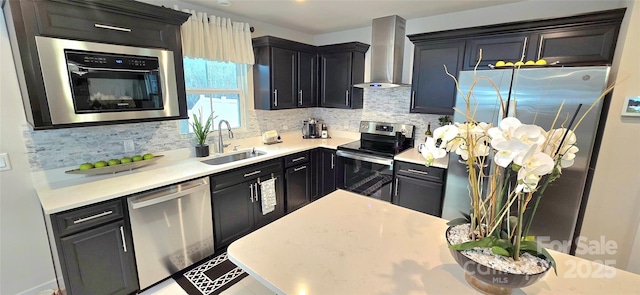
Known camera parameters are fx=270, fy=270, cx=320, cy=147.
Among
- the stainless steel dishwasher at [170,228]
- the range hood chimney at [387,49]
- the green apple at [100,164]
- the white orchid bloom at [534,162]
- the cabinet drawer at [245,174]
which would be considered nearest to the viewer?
the white orchid bloom at [534,162]

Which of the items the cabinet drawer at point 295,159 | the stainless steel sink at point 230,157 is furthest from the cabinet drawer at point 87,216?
the cabinet drawer at point 295,159

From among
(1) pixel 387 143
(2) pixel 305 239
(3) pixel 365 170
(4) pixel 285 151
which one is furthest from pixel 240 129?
(2) pixel 305 239

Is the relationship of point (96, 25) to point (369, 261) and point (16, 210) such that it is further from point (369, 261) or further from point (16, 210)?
point (369, 261)

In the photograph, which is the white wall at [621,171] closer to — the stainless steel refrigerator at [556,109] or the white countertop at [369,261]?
the stainless steel refrigerator at [556,109]

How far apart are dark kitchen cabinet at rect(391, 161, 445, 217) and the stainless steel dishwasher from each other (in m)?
1.88

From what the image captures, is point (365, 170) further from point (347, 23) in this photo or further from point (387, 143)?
A: point (347, 23)

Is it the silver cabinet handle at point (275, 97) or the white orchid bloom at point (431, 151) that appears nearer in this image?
the white orchid bloom at point (431, 151)

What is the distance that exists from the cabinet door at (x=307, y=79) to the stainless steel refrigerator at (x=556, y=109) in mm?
1927

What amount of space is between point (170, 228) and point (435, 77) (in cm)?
280

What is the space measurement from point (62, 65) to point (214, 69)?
1420 mm

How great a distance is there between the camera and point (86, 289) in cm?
178

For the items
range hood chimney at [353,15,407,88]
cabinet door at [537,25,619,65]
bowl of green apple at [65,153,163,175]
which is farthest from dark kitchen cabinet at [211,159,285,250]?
cabinet door at [537,25,619,65]

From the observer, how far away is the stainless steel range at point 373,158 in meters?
2.96

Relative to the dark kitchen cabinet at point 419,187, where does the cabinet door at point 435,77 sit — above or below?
above
